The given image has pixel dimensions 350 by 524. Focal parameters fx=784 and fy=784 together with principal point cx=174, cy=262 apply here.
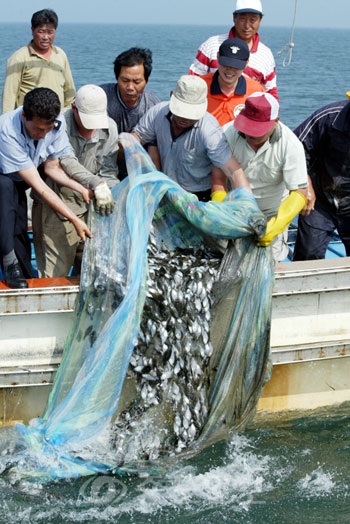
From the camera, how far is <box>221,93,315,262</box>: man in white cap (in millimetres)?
5184

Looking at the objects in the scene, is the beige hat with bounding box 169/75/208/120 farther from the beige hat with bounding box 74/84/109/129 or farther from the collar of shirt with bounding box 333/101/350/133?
the collar of shirt with bounding box 333/101/350/133

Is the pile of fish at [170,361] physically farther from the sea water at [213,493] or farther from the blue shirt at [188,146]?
the blue shirt at [188,146]

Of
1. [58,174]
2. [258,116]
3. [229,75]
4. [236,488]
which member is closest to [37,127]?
[58,174]

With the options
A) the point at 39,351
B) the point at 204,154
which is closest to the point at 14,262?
the point at 39,351

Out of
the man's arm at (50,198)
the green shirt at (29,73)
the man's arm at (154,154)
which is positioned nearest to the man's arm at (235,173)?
the man's arm at (154,154)

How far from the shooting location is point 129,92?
5926 mm

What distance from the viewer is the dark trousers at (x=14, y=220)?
17.1ft

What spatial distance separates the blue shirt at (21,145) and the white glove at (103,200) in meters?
0.45

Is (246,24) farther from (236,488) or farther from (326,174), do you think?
(236,488)

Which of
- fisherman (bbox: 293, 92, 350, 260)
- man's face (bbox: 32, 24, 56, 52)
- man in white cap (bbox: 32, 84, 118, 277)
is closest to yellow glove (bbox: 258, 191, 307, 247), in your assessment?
fisherman (bbox: 293, 92, 350, 260)

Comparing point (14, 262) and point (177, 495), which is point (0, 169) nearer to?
point (14, 262)

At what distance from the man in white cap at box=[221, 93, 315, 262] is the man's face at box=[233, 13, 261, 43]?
60.9 inches

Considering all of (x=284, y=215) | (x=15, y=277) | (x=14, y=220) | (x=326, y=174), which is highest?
(x=326, y=174)

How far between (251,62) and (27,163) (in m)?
2.62
